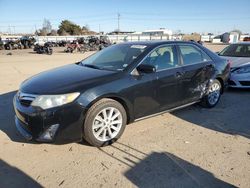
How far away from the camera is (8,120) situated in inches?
203

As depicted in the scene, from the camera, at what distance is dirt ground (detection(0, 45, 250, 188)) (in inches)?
124

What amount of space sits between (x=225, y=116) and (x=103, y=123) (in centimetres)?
281

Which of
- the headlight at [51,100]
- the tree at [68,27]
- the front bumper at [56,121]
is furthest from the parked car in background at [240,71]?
the tree at [68,27]

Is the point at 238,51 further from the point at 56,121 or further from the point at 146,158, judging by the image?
the point at 56,121

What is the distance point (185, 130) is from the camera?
4734 millimetres

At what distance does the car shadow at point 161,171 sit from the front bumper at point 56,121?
573mm

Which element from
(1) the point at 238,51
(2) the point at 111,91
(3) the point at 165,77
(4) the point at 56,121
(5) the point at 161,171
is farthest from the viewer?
(1) the point at 238,51

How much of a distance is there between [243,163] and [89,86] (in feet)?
7.75

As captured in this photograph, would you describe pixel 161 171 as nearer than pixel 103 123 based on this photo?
Yes

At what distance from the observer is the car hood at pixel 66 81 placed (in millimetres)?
3803

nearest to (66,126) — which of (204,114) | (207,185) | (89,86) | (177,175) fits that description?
(89,86)

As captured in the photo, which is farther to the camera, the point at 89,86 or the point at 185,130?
the point at 185,130

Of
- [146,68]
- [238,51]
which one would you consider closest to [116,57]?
[146,68]

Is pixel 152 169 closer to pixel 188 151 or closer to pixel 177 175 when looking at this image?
pixel 177 175
